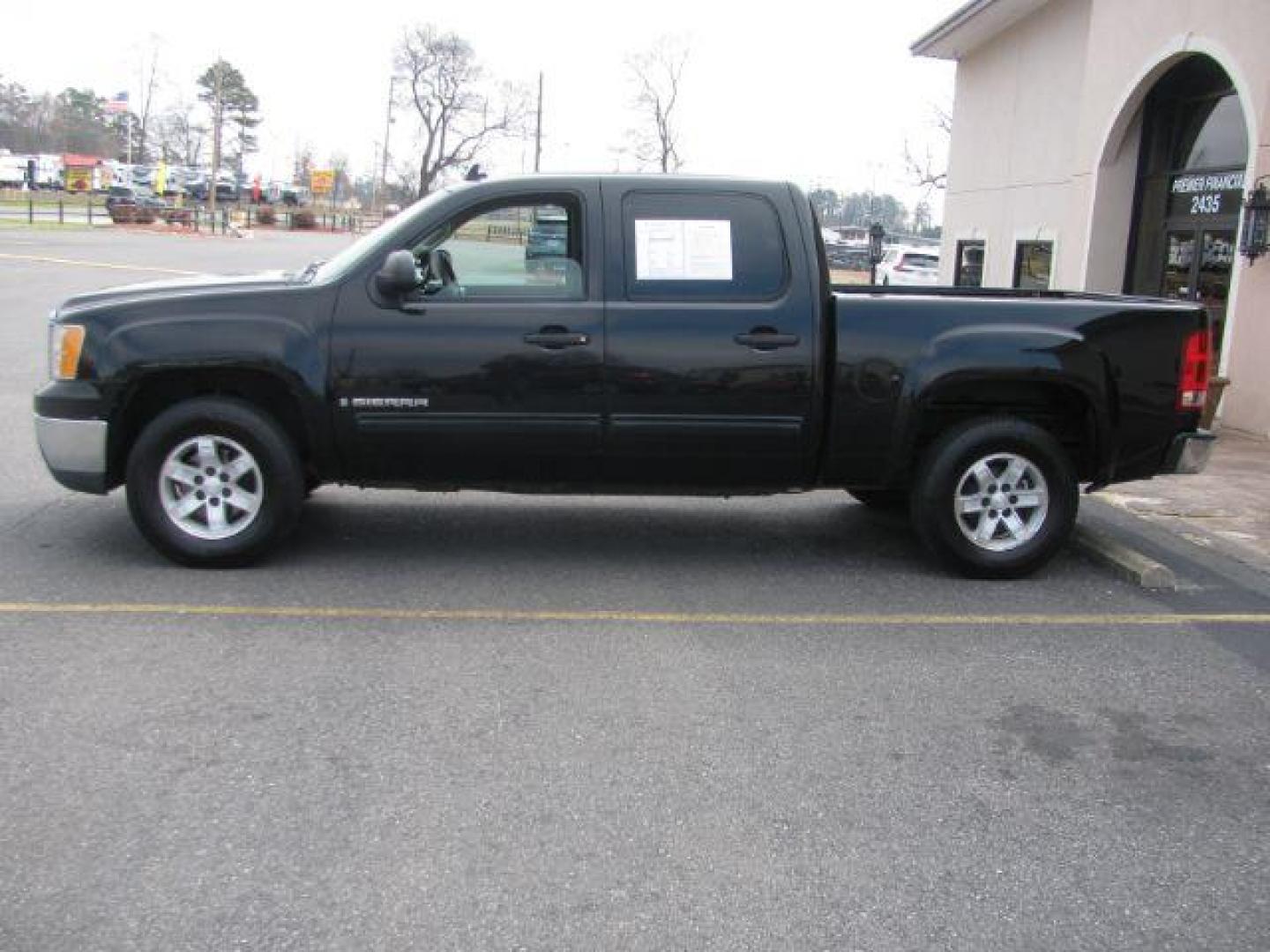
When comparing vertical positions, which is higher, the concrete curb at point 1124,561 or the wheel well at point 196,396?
the wheel well at point 196,396


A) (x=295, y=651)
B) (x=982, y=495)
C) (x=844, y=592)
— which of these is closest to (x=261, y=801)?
(x=295, y=651)

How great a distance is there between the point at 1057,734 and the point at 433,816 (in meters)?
2.30

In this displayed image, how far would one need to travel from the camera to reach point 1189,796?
404 centimetres

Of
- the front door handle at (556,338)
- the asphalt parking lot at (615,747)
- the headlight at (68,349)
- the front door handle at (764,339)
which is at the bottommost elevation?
the asphalt parking lot at (615,747)

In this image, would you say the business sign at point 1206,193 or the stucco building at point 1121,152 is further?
the business sign at point 1206,193

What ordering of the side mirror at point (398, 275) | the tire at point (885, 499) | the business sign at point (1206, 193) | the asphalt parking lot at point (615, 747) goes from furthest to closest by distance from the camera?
the business sign at point (1206, 193), the tire at point (885, 499), the side mirror at point (398, 275), the asphalt parking lot at point (615, 747)

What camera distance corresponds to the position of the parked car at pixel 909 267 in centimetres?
2873

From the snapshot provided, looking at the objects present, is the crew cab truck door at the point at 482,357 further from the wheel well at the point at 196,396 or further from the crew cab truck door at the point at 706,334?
the wheel well at the point at 196,396

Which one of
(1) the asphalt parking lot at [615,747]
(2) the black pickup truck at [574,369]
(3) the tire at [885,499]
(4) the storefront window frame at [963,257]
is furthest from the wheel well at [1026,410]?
(4) the storefront window frame at [963,257]

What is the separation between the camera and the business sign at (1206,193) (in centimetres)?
1246

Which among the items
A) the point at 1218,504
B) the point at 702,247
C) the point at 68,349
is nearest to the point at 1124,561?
the point at 1218,504

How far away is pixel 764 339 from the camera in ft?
19.9

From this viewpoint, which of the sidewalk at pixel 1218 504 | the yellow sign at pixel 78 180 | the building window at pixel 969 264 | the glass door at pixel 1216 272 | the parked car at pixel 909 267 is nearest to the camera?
the sidewalk at pixel 1218 504

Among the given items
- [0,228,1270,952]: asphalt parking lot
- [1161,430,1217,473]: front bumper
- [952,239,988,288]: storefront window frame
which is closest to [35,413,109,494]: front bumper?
[0,228,1270,952]: asphalt parking lot
